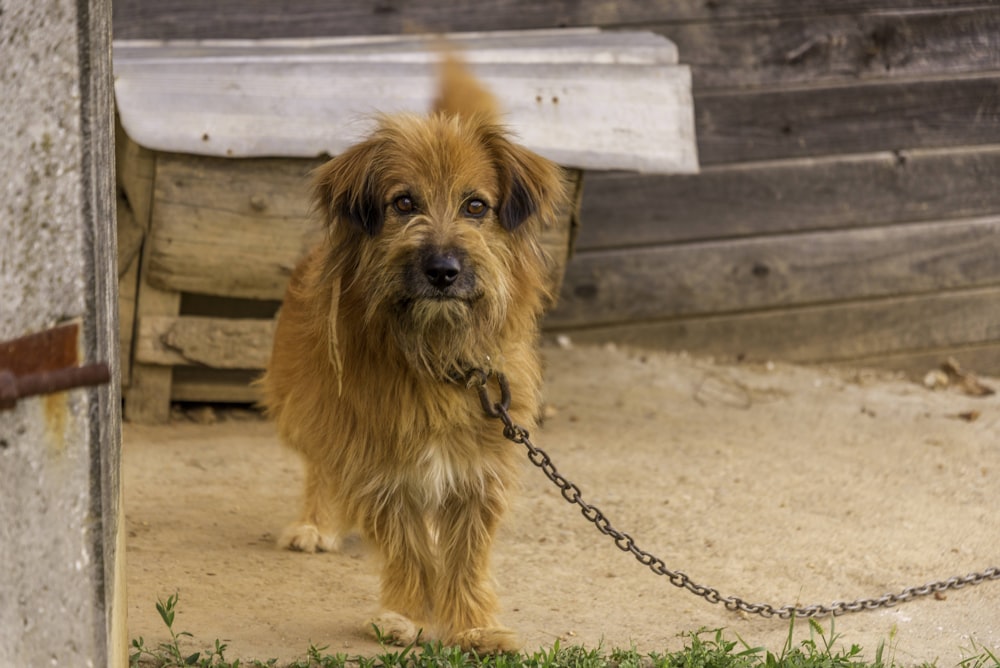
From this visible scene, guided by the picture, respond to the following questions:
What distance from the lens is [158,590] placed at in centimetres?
417

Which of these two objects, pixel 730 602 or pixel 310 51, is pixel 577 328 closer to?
pixel 310 51

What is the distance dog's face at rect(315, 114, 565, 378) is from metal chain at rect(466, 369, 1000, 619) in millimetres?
126

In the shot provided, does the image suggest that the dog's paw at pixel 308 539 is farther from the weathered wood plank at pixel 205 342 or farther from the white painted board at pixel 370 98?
the white painted board at pixel 370 98

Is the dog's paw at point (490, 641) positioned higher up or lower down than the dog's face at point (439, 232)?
lower down

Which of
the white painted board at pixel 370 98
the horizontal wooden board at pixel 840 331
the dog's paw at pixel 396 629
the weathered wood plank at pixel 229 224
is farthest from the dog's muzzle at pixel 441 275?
the horizontal wooden board at pixel 840 331

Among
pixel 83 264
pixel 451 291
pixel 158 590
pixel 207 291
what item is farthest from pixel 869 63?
pixel 83 264

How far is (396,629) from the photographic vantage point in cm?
379

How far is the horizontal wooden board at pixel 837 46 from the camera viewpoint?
7102mm

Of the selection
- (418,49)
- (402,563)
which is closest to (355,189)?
(402,563)

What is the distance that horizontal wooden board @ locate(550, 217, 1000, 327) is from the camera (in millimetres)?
7355

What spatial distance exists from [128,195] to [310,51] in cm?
118

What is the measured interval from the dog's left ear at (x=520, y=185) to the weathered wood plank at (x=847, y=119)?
352 cm

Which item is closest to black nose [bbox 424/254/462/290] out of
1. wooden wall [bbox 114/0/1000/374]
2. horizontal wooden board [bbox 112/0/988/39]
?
horizontal wooden board [bbox 112/0/988/39]

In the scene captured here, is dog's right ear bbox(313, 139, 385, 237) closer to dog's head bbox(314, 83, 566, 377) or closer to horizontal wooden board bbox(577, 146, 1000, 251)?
dog's head bbox(314, 83, 566, 377)
